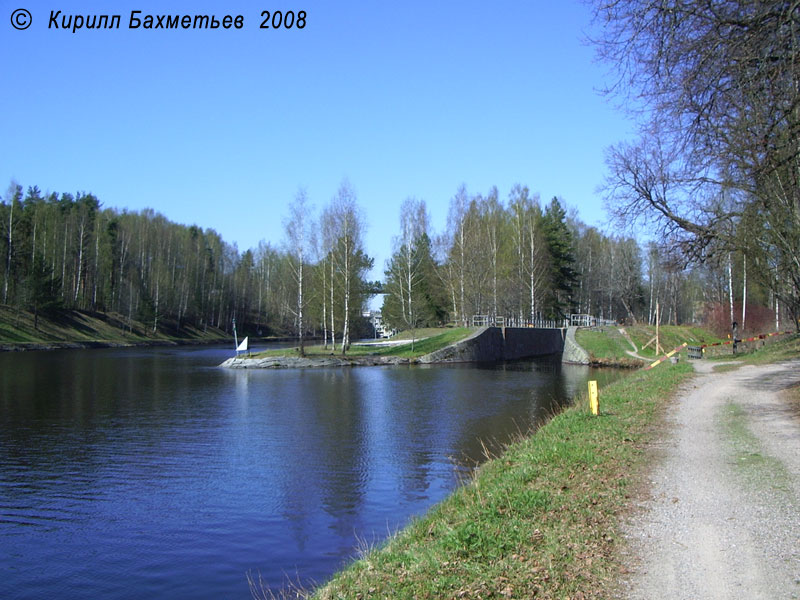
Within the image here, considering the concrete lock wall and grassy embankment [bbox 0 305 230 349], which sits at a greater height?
grassy embankment [bbox 0 305 230 349]

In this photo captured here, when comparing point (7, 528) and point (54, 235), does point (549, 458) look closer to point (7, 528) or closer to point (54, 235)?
point (7, 528)

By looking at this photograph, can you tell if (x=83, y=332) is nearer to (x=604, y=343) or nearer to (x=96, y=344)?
(x=96, y=344)

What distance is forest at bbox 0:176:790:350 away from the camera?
48.5m

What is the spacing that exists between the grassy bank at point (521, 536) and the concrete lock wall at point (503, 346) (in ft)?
121

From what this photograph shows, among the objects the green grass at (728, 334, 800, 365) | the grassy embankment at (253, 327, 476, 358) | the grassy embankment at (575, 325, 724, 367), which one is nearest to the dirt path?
the green grass at (728, 334, 800, 365)

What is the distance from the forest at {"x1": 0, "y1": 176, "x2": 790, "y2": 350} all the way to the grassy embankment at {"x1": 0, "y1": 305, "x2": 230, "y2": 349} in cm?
115

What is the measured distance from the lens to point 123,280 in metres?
77.9

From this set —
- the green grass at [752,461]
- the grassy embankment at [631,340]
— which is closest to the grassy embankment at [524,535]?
the green grass at [752,461]

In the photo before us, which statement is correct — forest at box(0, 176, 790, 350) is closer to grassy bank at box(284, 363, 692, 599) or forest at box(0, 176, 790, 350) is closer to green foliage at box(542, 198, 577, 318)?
green foliage at box(542, 198, 577, 318)

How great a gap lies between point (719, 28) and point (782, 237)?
937 cm

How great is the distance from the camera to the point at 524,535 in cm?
650

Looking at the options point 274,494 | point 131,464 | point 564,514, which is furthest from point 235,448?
point 564,514

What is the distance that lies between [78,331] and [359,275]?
102ft

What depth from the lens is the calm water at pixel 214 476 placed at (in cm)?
908
